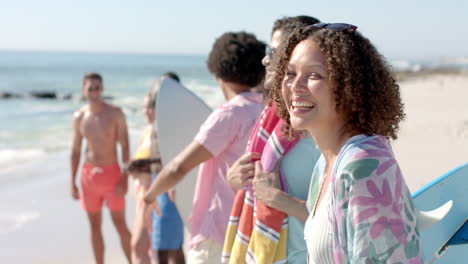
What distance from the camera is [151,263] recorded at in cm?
377

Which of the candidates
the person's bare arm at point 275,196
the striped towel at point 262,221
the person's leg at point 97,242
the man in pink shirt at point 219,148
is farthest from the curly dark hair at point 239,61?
the person's leg at point 97,242

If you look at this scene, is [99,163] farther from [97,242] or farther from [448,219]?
[448,219]

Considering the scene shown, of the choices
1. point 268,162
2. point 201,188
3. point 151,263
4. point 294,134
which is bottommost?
point 151,263

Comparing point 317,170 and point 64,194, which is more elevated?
point 317,170

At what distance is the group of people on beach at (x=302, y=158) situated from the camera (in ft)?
3.48

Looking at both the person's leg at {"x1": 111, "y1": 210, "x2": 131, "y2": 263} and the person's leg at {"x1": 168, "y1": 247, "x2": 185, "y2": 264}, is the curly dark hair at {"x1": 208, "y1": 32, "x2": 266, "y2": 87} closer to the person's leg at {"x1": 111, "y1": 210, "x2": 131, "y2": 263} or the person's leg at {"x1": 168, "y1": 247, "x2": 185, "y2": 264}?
the person's leg at {"x1": 168, "y1": 247, "x2": 185, "y2": 264}

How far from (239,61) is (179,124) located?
3.24 feet

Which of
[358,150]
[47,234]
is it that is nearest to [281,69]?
[358,150]

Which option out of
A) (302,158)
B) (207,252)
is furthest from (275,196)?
(207,252)

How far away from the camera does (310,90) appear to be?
1232 mm

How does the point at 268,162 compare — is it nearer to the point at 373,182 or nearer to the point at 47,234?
the point at 373,182

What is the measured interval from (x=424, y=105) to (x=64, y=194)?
11504 millimetres

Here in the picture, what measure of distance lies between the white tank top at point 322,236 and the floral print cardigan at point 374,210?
5 cm

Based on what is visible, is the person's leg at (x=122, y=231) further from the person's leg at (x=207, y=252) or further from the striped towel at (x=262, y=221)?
the striped towel at (x=262, y=221)
